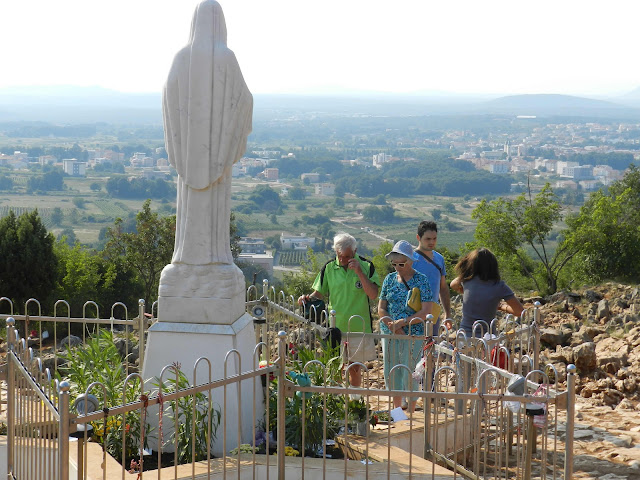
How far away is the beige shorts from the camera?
648 cm

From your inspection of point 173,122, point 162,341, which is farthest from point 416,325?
point 173,122

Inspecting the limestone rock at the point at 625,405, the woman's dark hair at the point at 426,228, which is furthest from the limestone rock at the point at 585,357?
the woman's dark hair at the point at 426,228

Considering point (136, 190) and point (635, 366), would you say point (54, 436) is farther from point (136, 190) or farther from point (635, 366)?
point (136, 190)

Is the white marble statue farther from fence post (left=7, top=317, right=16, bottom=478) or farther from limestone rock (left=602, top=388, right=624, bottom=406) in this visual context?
limestone rock (left=602, top=388, right=624, bottom=406)

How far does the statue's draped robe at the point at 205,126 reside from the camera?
577 cm

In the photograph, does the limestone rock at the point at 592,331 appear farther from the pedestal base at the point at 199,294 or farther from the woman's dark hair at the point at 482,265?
the pedestal base at the point at 199,294

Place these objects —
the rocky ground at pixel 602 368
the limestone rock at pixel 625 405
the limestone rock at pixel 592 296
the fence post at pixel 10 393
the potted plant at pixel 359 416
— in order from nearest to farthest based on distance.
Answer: the fence post at pixel 10 393 → the potted plant at pixel 359 416 → the rocky ground at pixel 602 368 → the limestone rock at pixel 625 405 → the limestone rock at pixel 592 296

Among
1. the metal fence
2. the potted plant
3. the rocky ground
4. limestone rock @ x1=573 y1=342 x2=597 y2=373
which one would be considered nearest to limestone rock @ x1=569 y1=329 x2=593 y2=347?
the rocky ground

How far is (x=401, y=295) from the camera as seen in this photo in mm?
6637

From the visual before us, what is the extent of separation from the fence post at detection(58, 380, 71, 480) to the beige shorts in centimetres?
290

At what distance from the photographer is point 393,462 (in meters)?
5.26

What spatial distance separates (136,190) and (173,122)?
300 feet

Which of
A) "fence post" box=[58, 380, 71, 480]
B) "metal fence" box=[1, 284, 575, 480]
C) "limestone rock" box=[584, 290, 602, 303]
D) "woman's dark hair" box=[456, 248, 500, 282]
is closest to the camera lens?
"fence post" box=[58, 380, 71, 480]

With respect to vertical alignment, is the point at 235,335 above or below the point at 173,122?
below
